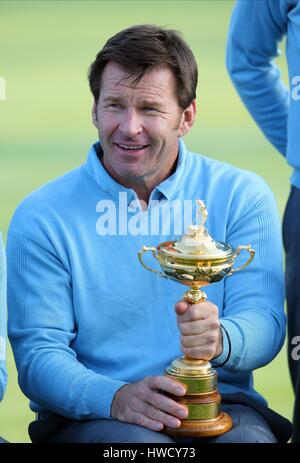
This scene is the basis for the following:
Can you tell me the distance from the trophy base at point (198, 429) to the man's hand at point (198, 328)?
0.47 feet

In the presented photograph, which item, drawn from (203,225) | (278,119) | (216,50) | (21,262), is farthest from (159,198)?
(216,50)

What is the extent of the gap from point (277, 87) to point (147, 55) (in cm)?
78

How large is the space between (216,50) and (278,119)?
3182mm

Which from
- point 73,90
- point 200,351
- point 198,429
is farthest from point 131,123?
point 73,90

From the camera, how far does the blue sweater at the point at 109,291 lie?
2.98 meters

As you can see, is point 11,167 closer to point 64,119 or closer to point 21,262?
point 64,119

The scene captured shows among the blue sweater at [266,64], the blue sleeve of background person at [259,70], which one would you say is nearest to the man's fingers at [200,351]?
the blue sweater at [266,64]

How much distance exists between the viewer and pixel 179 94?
3.09 meters

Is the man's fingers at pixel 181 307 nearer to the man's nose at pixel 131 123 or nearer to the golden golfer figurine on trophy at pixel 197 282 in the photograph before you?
the golden golfer figurine on trophy at pixel 197 282

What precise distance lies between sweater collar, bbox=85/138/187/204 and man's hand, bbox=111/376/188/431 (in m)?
0.48

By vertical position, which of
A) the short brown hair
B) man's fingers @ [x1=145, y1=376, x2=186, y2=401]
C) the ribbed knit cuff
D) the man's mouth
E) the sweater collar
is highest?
the short brown hair

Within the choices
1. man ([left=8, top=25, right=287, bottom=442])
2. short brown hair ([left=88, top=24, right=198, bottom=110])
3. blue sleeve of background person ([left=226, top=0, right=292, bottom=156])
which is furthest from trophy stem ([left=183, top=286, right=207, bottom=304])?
blue sleeve of background person ([left=226, top=0, right=292, bottom=156])

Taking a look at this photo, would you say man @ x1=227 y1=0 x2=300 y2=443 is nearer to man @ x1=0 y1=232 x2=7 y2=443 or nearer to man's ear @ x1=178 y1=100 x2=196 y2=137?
man's ear @ x1=178 y1=100 x2=196 y2=137

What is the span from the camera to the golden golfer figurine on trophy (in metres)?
2.82
